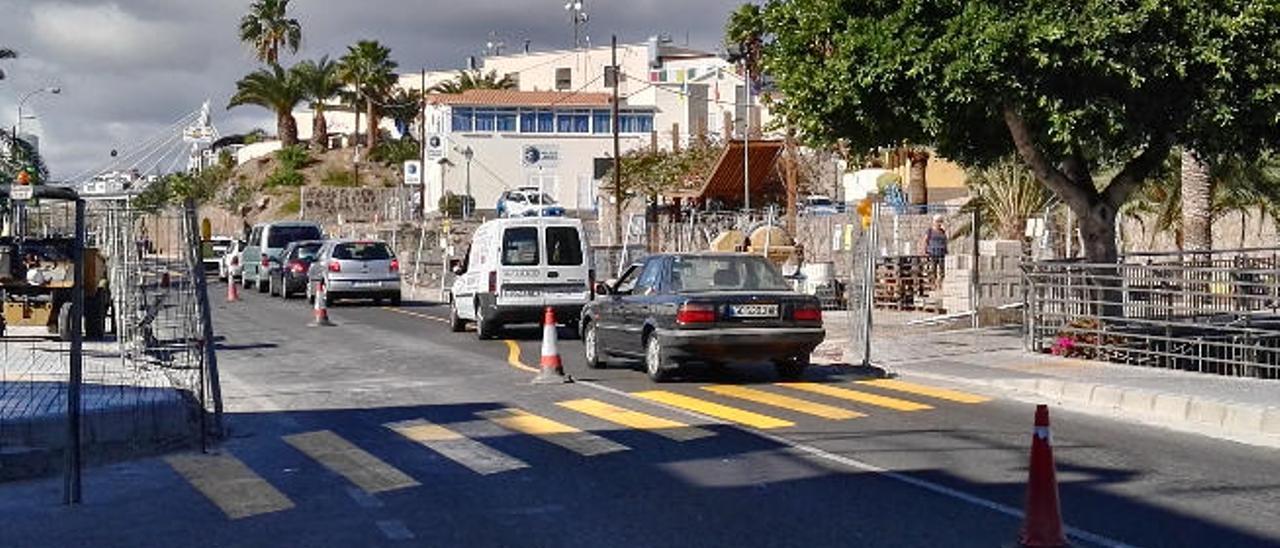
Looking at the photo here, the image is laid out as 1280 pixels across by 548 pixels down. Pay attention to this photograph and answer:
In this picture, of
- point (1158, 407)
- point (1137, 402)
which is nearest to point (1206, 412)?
point (1158, 407)

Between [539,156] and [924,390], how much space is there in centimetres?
6545

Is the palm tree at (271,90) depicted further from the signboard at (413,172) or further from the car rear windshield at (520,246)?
the car rear windshield at (520,246)

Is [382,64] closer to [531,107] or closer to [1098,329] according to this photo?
[531,107]

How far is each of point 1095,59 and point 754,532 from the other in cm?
1045

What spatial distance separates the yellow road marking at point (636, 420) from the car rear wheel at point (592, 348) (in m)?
3.50

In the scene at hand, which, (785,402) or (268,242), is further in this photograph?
(268,242)

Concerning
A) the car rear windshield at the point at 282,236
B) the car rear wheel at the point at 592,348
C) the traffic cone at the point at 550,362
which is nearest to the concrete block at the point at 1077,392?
the traffic cone at the point at 550,362

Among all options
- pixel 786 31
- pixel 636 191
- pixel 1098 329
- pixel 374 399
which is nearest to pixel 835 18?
pixel 786 31

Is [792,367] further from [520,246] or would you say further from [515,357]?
[520,246]

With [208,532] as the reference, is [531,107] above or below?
above

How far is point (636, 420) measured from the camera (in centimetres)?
1420

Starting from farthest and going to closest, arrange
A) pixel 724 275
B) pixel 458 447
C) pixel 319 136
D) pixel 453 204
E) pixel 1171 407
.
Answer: pixel 319 136, pixel 453 204, pixel 724 275, pixel 1171 407, pixel 458 447

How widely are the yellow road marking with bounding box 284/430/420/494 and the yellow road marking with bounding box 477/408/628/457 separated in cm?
152

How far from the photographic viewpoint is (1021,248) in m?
26.8
